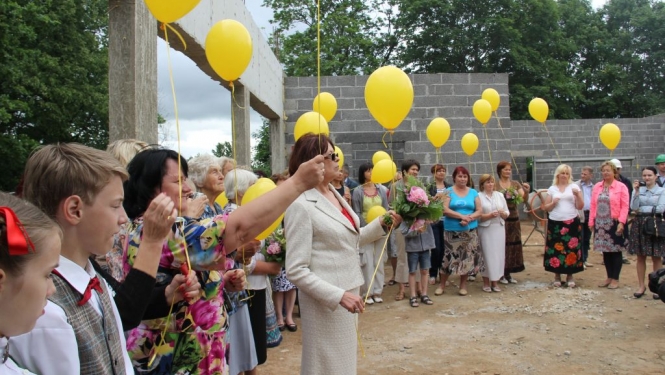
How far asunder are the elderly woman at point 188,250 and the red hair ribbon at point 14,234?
88 cm

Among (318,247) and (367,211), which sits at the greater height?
(318,247)

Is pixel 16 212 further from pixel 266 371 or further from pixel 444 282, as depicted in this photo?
pixel 444 282

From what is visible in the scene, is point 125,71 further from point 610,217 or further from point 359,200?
point 610,217

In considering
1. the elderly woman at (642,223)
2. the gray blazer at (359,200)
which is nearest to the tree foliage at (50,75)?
the gray blazer at (359,200)

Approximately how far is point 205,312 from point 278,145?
9.07 meters

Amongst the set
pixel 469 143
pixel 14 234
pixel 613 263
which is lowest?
pixel 613 263

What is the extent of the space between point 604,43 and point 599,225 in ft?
100

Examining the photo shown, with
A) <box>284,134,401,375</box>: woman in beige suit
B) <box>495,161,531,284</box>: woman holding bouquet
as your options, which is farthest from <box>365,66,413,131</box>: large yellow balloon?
<box>495,161,531,284</box>: woman holding bouquet

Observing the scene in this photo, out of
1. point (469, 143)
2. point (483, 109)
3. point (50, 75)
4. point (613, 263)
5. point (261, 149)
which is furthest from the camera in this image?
point (261, 149)

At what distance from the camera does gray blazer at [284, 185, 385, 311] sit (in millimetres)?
2803

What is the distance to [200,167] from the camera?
12.1 ft

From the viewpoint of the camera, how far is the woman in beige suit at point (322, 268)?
280 cm

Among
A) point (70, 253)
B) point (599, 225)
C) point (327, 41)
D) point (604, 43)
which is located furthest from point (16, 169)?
point (604, 43)

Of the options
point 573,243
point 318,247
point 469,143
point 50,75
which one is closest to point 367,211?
→ point 573,243
